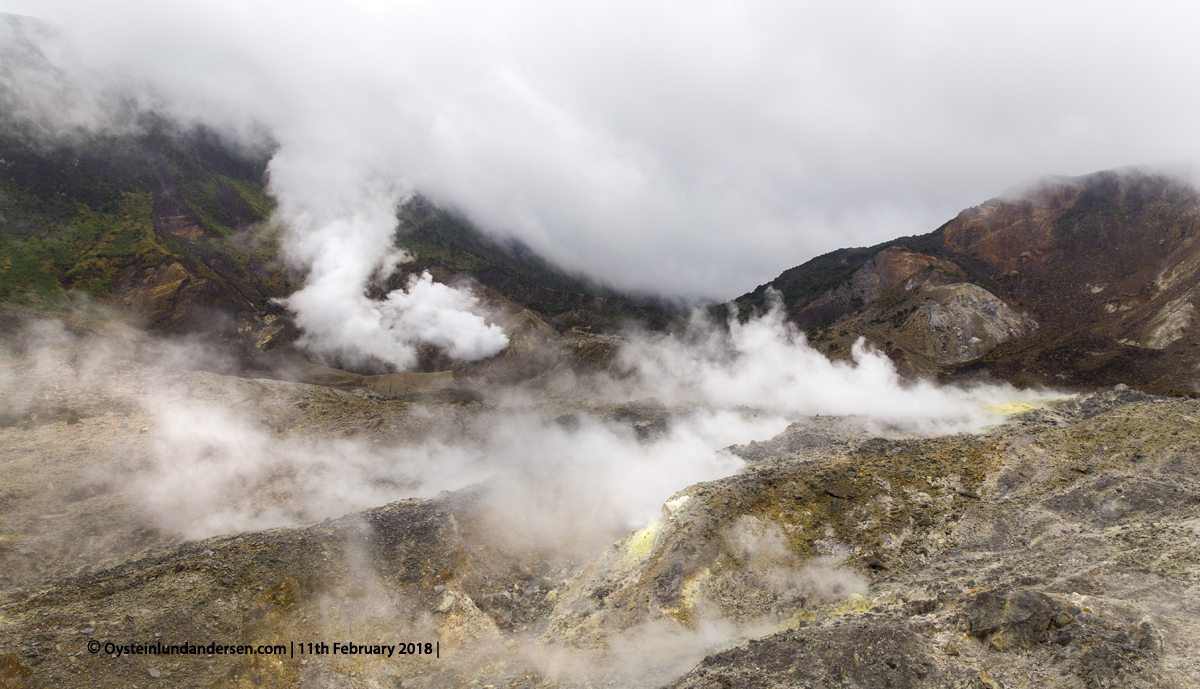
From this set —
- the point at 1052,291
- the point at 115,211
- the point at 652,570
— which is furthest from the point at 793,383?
the point at 115,211

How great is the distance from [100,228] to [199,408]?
38.4m

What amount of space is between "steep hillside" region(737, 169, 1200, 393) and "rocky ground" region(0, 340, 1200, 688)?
25.3m

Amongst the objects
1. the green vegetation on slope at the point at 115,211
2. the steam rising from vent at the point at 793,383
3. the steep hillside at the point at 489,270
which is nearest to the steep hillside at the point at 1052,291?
the steam rising from vent at the point at 793,383

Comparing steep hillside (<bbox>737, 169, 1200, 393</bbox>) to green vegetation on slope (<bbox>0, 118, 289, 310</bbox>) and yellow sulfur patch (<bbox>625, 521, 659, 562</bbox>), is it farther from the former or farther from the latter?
green vegetation on slope (<bbox>0, 118, 289, 310</bbox>)

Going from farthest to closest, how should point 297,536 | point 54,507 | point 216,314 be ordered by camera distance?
point 216,314 < point 54,507 < point 297,536

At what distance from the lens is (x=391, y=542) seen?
51.0 feet

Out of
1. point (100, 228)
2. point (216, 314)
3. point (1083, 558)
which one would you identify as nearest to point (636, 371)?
point (1083, 558)

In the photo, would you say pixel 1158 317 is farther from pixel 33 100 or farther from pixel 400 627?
pixel 33 100

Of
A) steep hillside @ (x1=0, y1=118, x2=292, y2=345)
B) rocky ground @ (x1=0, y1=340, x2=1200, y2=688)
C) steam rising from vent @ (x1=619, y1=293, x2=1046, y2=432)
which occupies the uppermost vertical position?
steep hillside @ (x1=0, y1=118, x2=292, y2=345)

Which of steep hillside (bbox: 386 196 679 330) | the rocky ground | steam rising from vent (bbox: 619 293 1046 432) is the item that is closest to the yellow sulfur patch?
the rocky ground

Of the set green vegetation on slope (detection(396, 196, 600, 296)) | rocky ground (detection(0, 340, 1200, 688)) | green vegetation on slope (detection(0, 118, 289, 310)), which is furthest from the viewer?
green vegetation on slope (detection(396, 196, 600, 296))

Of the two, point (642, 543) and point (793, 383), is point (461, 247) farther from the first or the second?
point (642, 543)

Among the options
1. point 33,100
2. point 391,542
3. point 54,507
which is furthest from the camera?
point 33,100

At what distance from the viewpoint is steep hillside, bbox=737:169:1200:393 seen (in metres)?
41.7
